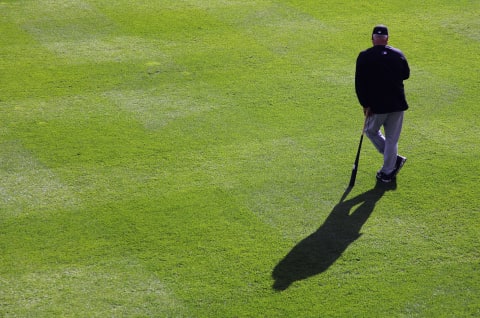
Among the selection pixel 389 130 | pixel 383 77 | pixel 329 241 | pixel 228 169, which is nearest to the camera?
pixel 329 241

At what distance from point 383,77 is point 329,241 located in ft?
7.32

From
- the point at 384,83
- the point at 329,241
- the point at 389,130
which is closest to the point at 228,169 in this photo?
the point at 329,241

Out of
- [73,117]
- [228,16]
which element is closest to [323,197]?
[73,117]

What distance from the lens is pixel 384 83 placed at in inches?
353

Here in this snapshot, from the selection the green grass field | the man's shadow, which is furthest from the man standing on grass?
the green grass field

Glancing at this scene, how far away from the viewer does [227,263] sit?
780cm

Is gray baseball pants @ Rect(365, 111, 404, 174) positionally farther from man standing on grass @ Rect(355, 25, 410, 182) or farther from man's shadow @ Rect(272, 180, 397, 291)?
man's shadow @ Rect(272, 180, 397, 291)

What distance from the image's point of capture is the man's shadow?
7.66 m

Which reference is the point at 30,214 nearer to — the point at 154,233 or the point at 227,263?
the point at 154,233

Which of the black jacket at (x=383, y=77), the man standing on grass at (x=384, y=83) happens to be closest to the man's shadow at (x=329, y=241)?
the man standing on grass at (x=384, y=83)

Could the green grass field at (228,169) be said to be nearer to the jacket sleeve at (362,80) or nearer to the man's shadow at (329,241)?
the man's shadow at (329,241)

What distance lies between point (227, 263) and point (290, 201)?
150cm

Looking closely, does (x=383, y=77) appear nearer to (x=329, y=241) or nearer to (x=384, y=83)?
(x=384, y=83)

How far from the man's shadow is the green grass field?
0.02 m
